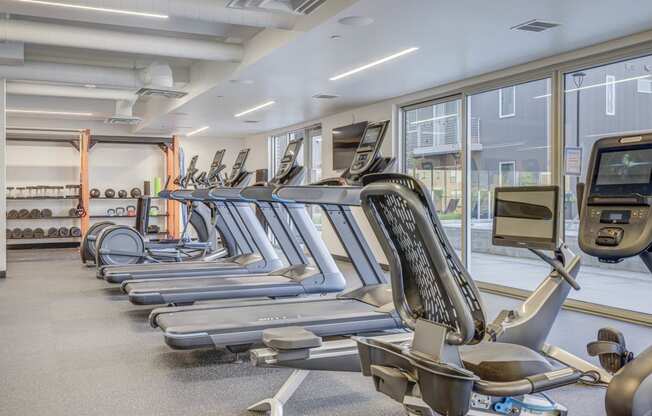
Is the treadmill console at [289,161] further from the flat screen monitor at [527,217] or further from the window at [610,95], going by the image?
the window at [610,95]

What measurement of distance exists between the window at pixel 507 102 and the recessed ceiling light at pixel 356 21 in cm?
269

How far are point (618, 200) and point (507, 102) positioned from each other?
4.94 m

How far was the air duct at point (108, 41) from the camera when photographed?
19.3ft

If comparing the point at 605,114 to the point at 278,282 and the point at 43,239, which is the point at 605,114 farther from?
the point at 43,239

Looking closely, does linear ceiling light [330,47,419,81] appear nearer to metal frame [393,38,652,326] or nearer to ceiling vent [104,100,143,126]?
metal frame [393,38,652,326]

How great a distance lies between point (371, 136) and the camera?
402 centimetres

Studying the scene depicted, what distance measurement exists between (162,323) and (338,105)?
557 centimetres

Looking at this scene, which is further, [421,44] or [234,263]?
[234,263]

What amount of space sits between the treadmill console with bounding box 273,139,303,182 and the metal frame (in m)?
2.67

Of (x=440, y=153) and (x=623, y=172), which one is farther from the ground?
(x=440, y=153)

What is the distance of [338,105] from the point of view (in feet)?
28.9

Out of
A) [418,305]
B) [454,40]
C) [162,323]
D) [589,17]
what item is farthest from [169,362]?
[589,17]

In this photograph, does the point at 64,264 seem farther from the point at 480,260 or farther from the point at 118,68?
the point at 480,260

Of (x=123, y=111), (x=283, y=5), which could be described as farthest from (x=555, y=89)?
(x=123, y=111)
